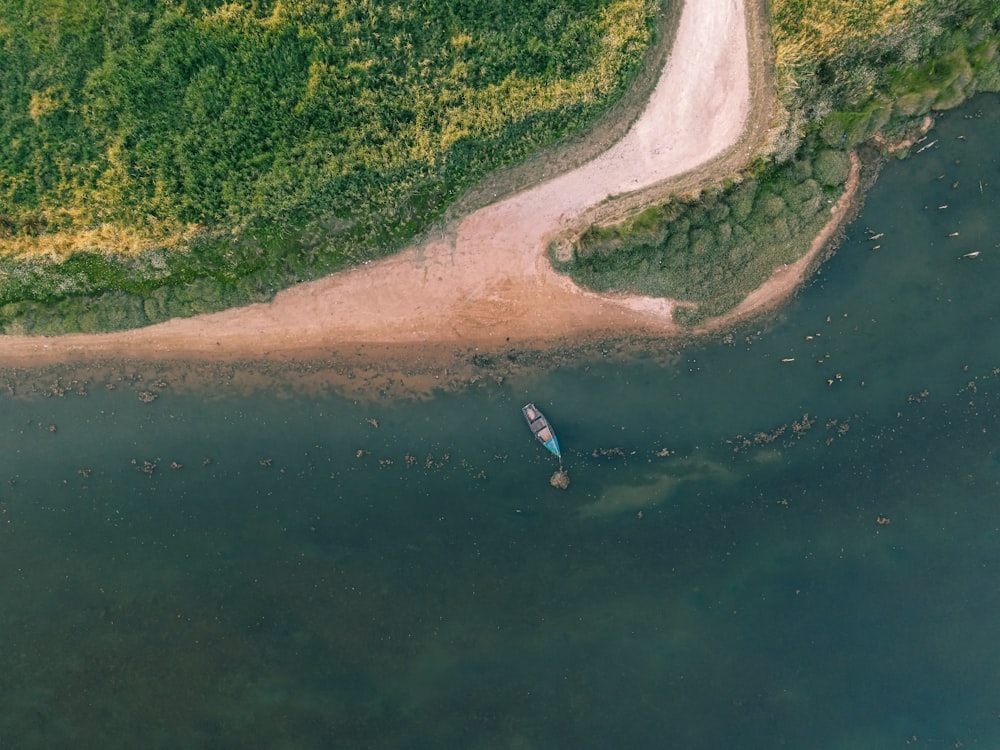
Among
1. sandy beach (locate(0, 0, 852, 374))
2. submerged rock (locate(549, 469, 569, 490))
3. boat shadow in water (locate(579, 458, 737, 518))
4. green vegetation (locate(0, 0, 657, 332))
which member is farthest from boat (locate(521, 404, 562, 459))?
green vegetation (locate(0, 0, 657, 332))

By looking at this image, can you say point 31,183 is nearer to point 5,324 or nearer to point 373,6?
point 5,324

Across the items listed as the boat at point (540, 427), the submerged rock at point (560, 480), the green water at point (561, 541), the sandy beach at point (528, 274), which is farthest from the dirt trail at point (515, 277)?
the submerged rock at point (560, 480)

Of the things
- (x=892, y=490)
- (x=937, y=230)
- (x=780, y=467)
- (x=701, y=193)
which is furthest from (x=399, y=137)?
(x=892, y=490)

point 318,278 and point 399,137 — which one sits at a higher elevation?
point 399,137

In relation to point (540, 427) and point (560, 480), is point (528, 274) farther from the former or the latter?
point (560, 480)

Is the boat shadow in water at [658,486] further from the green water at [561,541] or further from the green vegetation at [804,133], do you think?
the green vegetation at [804,133]

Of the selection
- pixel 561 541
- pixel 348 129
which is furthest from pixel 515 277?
pixel 561 541

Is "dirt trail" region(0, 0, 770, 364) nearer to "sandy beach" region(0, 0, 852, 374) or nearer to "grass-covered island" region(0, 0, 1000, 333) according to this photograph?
"sandy beach" region(0, 0, 852, 374)
